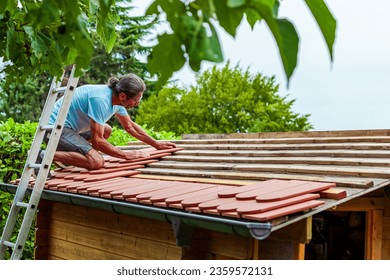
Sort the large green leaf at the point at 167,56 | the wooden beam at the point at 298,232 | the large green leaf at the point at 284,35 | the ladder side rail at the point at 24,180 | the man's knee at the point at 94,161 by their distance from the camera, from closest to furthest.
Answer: the large green leaf at the point at 284,35 < the large green leaf at the point at 167,56 < the wooden beam at the point at 298,232 < the ladder side rail at the point at 24,180 < the man's knee at the point at 94,161

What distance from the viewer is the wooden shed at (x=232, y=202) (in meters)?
3.86

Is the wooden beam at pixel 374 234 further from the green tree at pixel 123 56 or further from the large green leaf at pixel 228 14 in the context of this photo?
the green tree at pixel 123 56

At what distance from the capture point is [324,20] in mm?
1205

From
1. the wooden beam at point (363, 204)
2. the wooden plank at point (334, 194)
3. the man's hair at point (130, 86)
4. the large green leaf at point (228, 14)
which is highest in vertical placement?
the man's hair at point (130, 86)

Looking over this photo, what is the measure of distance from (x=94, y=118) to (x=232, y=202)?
2.84 metres

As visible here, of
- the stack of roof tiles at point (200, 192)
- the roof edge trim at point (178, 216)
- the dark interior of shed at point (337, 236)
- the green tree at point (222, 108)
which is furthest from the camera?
the green tree at point (222, 108)

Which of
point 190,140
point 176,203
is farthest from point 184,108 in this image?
point 176,203

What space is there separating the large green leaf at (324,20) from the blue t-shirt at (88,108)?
5.35 m

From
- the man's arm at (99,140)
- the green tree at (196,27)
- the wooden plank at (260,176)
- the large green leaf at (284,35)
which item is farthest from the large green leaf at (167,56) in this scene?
the man's arm at (99,140)

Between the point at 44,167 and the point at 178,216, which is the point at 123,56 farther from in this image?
the point at 178,216

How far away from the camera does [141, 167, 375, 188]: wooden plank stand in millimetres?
4064

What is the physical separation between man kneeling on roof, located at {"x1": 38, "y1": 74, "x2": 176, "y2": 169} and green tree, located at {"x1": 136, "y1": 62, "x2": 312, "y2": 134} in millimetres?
17341

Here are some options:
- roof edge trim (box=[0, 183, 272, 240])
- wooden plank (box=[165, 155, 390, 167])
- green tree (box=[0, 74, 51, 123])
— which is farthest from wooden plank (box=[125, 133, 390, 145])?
green tree (box=[0, 74, 51, 123])

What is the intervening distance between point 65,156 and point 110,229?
1.23m
